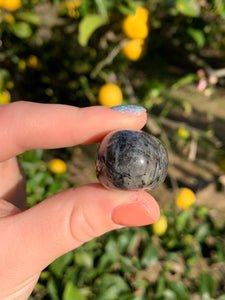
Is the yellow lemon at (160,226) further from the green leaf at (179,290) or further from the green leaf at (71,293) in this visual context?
the green leaf at (71,293)

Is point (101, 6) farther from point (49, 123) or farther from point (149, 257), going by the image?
point (149, 257)

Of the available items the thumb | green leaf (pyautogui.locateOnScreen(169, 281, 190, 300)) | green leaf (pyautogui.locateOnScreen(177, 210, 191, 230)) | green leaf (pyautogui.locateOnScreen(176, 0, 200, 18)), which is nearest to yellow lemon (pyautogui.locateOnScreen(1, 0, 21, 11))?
green leaf (pyautogui.locateOnScreen(176, 0, 200, 18))

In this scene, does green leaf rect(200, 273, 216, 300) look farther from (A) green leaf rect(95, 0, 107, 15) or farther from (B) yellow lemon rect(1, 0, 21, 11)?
(B) yellow lemon rect(1, 0, 21, 11)

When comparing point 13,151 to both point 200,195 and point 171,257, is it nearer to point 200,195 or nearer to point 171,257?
point 171,257

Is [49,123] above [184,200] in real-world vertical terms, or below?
above

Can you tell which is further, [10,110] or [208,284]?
[208,284]

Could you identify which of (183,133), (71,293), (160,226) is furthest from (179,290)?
(183,133)

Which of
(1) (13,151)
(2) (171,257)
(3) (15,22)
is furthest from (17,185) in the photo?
(3) (15,22)
